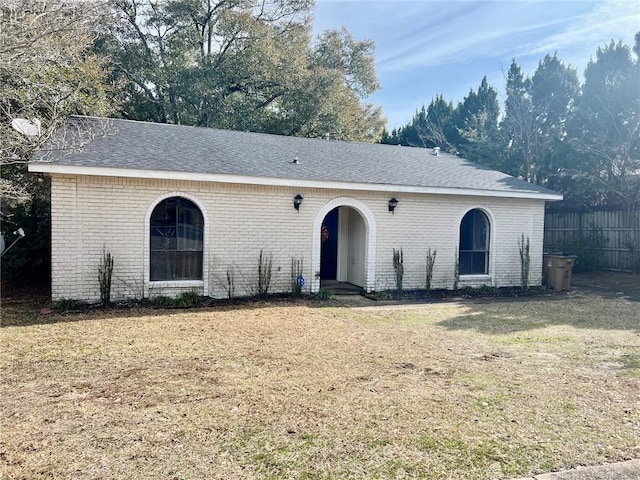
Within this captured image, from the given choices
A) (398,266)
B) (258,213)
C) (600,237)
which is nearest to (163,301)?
(258,213)

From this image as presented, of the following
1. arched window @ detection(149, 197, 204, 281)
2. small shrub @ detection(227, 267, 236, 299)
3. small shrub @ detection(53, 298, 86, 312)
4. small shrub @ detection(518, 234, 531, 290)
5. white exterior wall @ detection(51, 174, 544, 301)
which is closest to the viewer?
small shrub @ detection(53, 298, 86, 312)

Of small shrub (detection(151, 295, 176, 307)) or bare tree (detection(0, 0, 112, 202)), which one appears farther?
small shrub (detection(151, 295, 176, 307))

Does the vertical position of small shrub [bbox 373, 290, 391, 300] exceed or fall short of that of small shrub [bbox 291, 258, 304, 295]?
it falls short

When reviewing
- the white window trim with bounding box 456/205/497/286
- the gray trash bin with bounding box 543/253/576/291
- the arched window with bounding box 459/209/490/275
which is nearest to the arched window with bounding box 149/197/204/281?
the white window trim with bounding box 456/205/497/286

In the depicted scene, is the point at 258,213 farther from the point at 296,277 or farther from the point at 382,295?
the point at 382,295

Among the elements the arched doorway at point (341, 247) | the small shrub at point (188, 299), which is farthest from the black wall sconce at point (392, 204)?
the small shrub at point (188, 299)

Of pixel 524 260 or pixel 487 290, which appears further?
pixel 524 260

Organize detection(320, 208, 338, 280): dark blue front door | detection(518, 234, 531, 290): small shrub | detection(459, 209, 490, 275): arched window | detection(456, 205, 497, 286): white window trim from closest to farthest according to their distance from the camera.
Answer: detection(456, 205, 497, 286): white window trim
detection(459, 209, 490, 275): arched window
detection(518, 234, 531, 290): small shrub
detection(320, 208, 338, 280): dark blue front door

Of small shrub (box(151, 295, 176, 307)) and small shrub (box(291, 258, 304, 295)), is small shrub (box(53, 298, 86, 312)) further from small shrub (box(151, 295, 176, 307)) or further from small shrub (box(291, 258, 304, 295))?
small shrub (box(291, 258, 304, 295))

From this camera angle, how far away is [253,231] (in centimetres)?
1023

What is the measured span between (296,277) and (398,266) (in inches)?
109

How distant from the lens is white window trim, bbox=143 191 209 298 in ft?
30.7

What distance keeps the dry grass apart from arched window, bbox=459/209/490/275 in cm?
495

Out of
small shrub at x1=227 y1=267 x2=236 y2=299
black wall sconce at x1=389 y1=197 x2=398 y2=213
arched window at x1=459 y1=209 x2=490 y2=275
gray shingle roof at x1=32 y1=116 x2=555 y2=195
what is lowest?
small shrub at x1=227 y1=267 x2=236 y2=299
